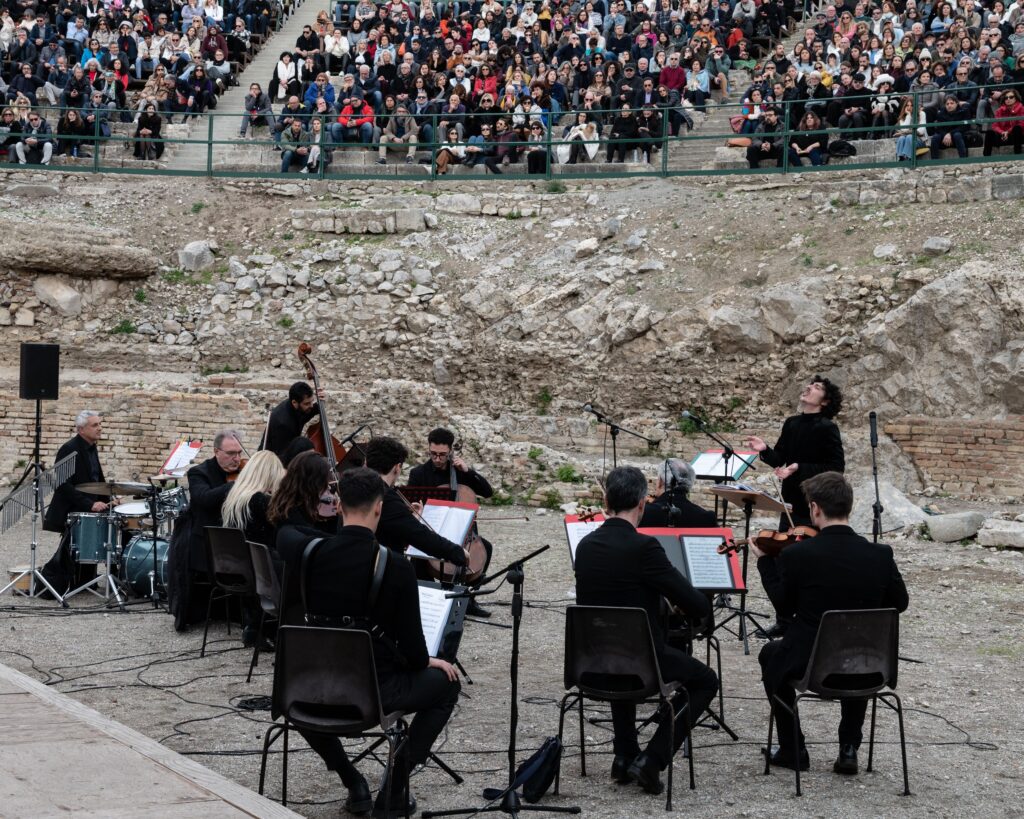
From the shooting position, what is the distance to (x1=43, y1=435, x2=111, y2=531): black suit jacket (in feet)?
39.0

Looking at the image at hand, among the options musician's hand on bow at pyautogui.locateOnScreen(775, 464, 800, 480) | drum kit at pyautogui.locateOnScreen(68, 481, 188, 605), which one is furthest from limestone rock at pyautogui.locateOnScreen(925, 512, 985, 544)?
drum kit at pyautogui.locateOnScreen(68, 481, 188, 605)

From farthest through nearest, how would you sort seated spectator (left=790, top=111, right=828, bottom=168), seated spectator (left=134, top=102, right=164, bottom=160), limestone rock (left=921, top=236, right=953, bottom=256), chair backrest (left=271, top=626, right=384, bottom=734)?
seated spectator (left=134, top=102, right=164, bottom=160) < seated spectator (left=790, top=111, right=828, bottom=168) < limestone rock (left=921, top=236, right=953, bottom=256) < chair backrest (left=271, top=626, right=384, bottom=734)

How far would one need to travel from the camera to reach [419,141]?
916 inches

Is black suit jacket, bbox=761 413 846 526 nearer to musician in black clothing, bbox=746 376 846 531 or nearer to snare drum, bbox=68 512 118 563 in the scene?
musician in black clothing, bbox=746 376 846 531

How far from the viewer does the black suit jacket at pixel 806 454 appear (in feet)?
32.2

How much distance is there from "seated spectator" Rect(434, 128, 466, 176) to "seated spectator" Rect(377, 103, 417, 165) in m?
0.57

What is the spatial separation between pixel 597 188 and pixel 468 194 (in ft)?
7.64

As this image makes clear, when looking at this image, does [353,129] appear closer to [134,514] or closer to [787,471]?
[134,514]

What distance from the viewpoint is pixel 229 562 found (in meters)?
9.64

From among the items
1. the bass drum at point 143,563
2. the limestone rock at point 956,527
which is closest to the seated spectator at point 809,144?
the limestone rock at point 956,527

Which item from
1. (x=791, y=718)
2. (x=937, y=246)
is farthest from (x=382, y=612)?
(x=937, y=246)

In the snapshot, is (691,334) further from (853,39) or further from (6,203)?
(6,203)

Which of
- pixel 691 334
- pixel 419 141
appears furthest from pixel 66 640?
pixel 419 141

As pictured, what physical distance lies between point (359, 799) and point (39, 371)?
35.8ft
